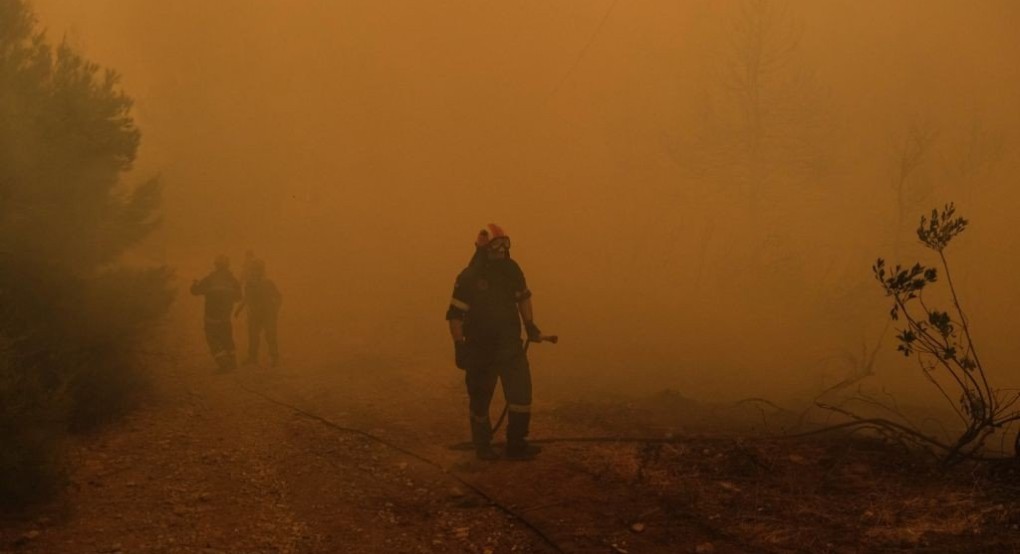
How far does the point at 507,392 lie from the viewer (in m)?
6.21

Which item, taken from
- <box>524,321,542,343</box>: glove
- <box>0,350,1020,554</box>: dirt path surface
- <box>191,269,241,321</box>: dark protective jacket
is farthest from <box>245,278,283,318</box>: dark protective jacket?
<box>524,321,542,343</box>: glove

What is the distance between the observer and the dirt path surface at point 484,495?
4.23m

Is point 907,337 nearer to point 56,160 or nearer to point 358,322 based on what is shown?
point 56,160

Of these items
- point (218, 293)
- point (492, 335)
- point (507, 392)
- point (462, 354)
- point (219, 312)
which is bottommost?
point (507, 392)

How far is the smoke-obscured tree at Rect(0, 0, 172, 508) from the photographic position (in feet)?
17.1

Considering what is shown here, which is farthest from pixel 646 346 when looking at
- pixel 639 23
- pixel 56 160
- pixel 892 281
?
pixel 639 23

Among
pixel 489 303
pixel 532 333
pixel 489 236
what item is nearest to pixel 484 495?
pixel 532 333

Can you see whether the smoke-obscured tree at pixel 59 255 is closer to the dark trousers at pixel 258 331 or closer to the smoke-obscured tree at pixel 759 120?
the dark trousers at pixel 258 331

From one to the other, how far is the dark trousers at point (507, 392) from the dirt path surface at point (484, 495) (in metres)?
0.29

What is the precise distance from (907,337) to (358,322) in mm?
14894

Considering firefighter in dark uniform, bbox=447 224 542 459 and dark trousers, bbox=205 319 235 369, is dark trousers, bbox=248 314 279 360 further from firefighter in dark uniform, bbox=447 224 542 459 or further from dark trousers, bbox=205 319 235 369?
firefighter in dark uniform, bbox=447 224 542 459

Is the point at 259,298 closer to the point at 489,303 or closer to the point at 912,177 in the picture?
the point at 489,303

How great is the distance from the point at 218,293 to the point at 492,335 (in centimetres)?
647

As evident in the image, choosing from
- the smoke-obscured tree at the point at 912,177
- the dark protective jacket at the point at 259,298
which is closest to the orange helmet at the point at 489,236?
the dark protective jacket at the point at 259,298
